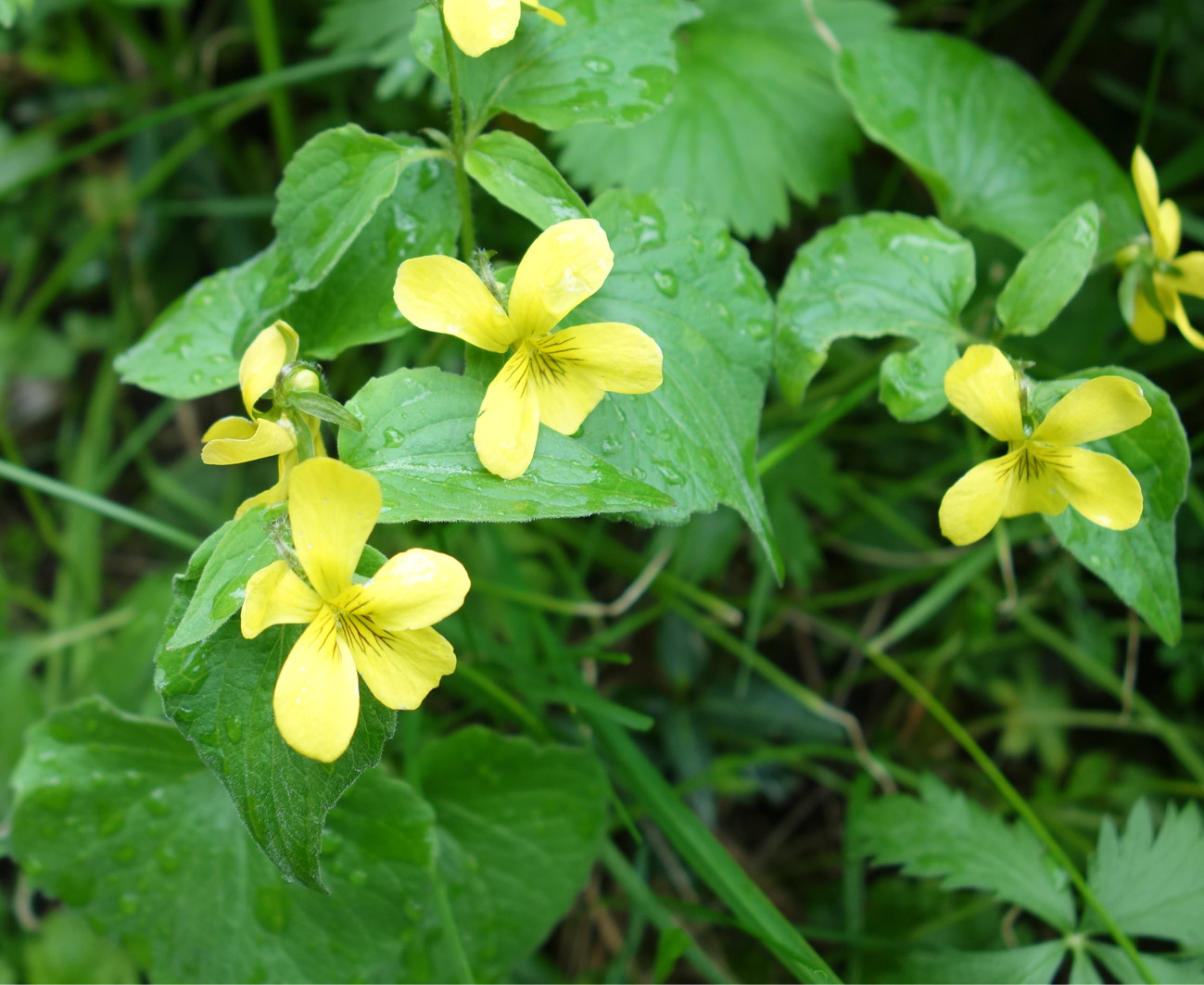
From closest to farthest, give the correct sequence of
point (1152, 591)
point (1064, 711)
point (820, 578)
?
point (1152, 591) < point (1064, 711) < point (820, 578)

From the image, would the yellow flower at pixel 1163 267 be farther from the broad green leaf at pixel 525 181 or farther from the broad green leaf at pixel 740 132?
the broad green leaf at pixel 525 181

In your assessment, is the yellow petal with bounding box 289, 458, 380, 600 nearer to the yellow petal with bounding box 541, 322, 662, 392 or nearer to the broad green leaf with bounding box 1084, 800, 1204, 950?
the yellow petal with bounding box 541, 322, 662, 392

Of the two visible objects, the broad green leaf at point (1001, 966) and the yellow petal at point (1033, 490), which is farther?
the broad green leaf at point (1001, 966)

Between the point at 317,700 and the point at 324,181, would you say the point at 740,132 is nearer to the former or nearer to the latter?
the point at 324,181

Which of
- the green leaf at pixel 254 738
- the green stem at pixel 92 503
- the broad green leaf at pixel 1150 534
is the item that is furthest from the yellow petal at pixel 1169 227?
the green stem at pixel 92 503

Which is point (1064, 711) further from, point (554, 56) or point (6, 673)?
point (6, 673)

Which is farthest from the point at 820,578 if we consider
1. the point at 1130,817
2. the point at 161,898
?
the point at 161,898

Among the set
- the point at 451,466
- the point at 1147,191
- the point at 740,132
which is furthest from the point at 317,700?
the point at 740,132
